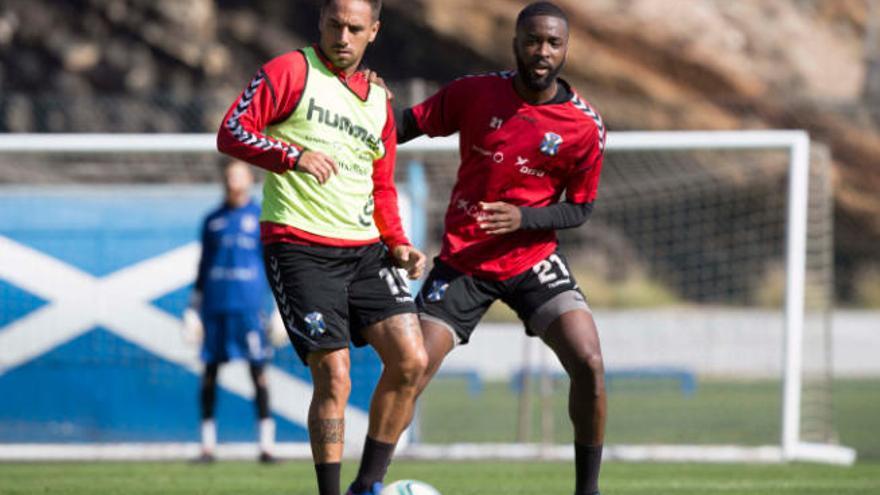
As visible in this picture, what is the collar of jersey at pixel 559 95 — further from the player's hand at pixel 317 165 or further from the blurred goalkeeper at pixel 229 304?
the blurred goalkeeper at pixel 229 304

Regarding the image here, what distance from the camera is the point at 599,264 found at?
2145 centimetres

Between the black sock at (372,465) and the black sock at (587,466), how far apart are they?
2.80ft

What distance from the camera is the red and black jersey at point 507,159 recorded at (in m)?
6.65

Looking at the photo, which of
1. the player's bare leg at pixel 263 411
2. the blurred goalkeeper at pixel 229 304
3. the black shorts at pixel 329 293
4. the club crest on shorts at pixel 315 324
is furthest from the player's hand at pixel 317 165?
the player's bare leg at pixel 263 411

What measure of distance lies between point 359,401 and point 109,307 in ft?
6.18

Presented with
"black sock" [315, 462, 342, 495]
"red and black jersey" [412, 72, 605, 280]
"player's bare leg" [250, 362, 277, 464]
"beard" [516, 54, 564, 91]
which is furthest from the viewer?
"player's bare leg" [250, 362, 277, 464]

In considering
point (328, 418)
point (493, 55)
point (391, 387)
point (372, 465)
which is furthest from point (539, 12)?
point (493, 55)

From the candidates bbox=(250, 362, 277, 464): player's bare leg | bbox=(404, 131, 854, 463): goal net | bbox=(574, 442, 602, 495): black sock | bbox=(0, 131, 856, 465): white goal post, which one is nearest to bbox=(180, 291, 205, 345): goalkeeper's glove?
bbox=(250, 362, 277, 464): player's bare leg

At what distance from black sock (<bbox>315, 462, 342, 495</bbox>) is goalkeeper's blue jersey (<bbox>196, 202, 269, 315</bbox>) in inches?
160

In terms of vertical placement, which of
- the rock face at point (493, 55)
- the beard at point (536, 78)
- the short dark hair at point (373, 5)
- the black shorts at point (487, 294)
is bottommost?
the black shorts at point (487, 294)

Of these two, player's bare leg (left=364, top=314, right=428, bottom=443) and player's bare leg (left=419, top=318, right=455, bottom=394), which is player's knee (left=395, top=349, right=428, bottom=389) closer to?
player's bare leg (left=364, top=314, right=428, bottom=443)

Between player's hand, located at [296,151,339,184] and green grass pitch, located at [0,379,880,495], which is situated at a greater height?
player's hand, located at [296,151,339,184]

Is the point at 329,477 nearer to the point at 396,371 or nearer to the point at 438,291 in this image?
the point at 396,371

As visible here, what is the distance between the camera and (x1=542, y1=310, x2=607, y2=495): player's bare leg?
646 cm
